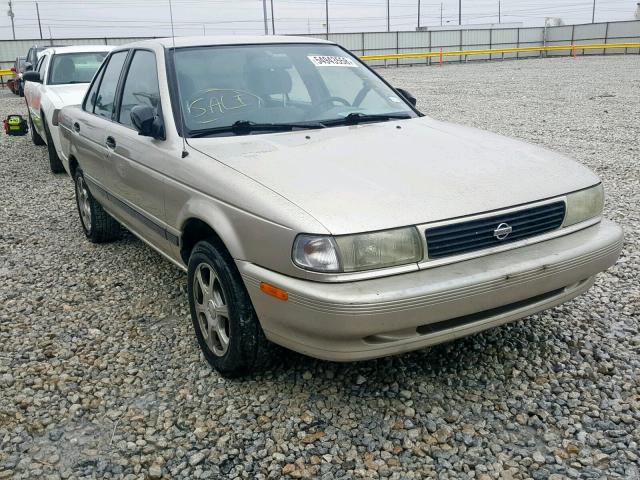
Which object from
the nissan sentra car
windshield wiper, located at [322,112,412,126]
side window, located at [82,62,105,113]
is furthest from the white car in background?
windshield wiper, located at [322,112,412,126]

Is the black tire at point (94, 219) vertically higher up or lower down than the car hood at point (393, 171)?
lower down

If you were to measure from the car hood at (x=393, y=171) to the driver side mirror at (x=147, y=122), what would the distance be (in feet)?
1.01

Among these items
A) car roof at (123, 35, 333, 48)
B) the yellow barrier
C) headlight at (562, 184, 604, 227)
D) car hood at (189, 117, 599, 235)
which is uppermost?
car roof at (123, 35, 333, 48)

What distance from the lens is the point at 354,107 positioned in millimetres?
3988

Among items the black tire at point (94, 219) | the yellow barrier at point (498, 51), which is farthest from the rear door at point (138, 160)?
the yellow barrier at point (498, 51)

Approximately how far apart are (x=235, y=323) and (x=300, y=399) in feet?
1.58

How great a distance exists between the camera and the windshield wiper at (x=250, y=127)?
11.4ft

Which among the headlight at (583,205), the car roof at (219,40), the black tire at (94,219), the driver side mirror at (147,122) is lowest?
the black tire at (94,219)

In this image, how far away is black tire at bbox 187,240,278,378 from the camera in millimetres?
2850

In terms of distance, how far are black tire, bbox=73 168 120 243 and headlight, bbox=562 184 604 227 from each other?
3.73 m

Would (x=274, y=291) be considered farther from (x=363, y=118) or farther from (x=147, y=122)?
(x=363, y=118)

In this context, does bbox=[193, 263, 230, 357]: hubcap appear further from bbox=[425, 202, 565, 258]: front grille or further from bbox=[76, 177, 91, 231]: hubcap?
bbox=[76, 177, 91, 231]: hubcap

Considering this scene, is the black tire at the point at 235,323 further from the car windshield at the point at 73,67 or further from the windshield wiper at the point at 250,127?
the car windshield at the point at 73,67

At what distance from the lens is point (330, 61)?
426cm
